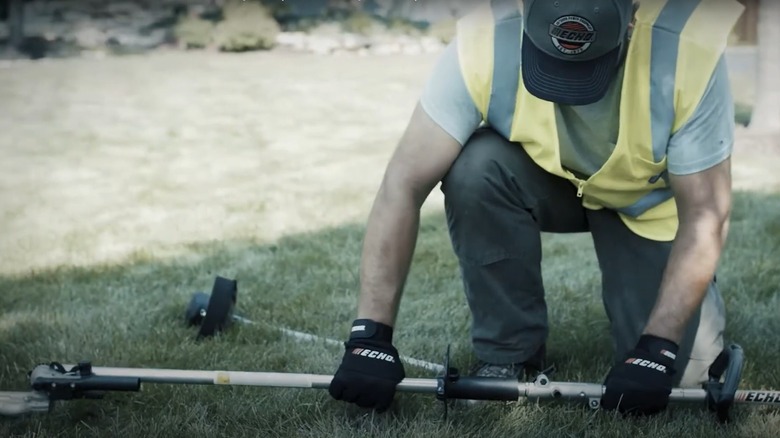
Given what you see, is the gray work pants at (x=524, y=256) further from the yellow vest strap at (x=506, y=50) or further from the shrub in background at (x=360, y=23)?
the shrub in background at (x=360, y=23)

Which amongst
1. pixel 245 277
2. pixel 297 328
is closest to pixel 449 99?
pixel 297 328

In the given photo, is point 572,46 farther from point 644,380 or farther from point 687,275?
point 644,380

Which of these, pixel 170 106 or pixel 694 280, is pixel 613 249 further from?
pixel 170 106

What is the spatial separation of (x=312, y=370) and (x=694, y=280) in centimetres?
139

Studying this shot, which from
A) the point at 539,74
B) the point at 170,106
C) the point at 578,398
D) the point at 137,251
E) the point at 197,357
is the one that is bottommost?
the point at 170,106

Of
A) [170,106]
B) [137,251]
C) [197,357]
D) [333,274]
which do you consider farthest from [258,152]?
[197,357]

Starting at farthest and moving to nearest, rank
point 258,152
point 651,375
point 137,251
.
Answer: point 258,152
point 137,251
point 651,375

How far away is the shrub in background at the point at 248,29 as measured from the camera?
15328mm

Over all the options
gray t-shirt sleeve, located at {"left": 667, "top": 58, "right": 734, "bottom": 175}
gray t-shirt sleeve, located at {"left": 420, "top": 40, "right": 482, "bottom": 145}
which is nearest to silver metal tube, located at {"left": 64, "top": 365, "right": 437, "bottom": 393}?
gray t-shirt sleeve, located at {"left": 420, "top": 40, "right": 482, "bottom": 145}

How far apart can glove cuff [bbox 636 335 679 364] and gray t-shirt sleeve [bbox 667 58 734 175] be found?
19.3 inches

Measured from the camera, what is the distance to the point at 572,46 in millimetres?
2746

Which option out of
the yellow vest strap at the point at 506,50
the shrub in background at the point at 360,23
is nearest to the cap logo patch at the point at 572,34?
the yellow vest strap at the point at 506,50

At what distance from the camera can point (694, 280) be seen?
2900 mm

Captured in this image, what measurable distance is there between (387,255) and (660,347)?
837mm
